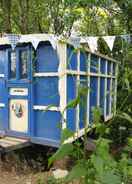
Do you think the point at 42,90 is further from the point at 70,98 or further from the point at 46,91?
the point at 70,98

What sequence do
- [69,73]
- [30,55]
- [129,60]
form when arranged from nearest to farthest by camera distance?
1. [69,73]
2. [30,55]
3. [129,60]

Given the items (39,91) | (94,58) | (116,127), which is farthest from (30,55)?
(116,127)

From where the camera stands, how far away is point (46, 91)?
5.60 meters

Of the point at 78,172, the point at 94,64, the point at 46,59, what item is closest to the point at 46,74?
the point at 46,59

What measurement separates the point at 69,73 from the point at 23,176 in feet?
5.95

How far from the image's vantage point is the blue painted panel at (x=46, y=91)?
17.9 ft

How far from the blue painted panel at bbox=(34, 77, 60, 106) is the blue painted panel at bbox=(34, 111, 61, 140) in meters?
0.19

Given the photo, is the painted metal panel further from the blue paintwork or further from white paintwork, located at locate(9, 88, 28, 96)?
white paintwork, located at locate(9, 88, 28, 96)

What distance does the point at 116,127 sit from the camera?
853cm

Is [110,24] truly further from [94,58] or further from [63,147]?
[63,147]

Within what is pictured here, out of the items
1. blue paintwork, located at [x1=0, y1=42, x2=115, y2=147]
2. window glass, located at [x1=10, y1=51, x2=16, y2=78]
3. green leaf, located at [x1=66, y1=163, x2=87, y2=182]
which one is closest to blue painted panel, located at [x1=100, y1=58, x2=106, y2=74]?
blue paintwork, located at [x1=0, y1=42, x2=115, y2=147]

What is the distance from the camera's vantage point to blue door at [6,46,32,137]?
226 inches

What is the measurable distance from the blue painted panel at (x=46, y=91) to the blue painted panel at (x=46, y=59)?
165 mm

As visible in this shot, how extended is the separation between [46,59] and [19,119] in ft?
3.97
